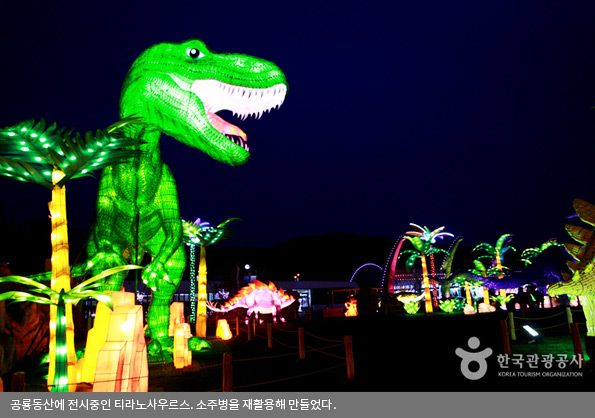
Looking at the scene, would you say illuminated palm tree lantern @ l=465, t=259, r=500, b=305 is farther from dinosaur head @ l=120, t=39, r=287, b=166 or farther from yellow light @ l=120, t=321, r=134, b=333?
yellow light @ l=120, t=321, r=134, b=333

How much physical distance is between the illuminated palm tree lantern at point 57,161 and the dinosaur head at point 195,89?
1509 mm

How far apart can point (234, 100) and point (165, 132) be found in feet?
3.83

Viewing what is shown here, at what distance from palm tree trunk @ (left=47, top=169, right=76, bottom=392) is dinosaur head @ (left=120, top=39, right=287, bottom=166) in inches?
76.3

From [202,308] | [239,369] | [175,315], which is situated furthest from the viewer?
[202,308]

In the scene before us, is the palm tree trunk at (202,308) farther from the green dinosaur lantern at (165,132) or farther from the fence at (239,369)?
the green dinosaur lantern at (165,132)

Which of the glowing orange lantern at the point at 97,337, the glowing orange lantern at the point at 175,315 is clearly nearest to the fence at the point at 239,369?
the glowing orange lantern at the point at 97,337

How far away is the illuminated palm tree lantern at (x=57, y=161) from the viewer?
468cm

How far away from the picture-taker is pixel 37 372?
6.86m

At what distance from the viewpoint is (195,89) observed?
696cm

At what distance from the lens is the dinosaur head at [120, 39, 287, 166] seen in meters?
6.65

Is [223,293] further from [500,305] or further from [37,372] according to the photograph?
[37,372]

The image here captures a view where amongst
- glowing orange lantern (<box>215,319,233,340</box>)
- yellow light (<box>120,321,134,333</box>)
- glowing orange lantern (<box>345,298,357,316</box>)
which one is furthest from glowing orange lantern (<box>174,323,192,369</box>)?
glowing orange lantern (<box>345,298,357,316</box>)

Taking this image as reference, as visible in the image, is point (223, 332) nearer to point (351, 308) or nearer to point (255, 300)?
point (255, 300)

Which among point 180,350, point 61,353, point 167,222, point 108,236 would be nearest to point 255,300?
point 180,350
